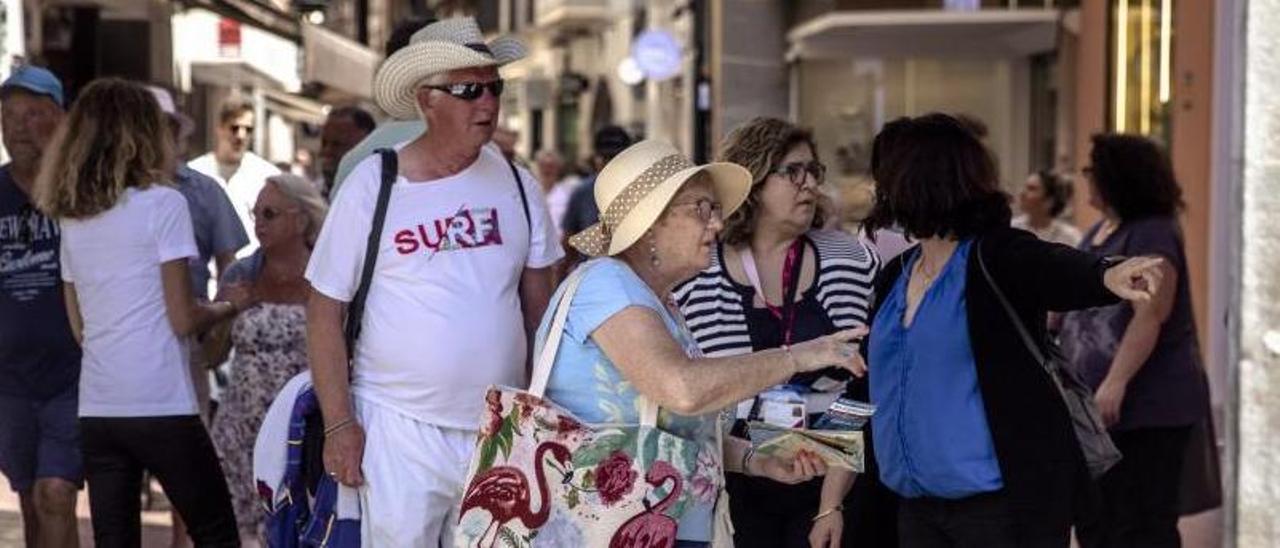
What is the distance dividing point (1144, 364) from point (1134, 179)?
68cm

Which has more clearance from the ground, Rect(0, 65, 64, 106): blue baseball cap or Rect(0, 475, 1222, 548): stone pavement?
Rect(0, 65, 64, 106): blue baseball cap

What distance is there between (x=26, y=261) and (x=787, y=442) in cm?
373

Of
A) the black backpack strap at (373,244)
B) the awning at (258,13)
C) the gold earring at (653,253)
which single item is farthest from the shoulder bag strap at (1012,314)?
the awning at (258,13)

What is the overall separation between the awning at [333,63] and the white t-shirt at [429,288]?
12.0 m

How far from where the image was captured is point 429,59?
6324 millimetres

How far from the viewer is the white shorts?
608 cm

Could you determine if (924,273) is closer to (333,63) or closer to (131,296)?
(131,296)

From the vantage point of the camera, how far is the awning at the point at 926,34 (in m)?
26.2

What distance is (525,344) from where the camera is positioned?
20.7ft

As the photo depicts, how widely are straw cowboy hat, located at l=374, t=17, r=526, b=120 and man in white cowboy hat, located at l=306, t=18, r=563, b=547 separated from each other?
0.54ft

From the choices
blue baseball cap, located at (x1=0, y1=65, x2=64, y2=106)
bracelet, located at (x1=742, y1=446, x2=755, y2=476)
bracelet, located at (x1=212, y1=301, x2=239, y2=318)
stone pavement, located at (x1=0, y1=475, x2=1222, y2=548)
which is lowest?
stone pavement, located at (x1=0, y1=475, x2=1222, y2=548)

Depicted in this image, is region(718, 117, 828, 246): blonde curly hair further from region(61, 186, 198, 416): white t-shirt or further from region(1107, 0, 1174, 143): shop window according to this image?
region(1107, 0, 1174, 143): shop window

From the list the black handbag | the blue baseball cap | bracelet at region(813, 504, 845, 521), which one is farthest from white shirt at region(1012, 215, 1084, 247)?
the black handbag

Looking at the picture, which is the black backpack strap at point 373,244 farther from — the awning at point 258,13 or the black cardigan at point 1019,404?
the awning at point 258,13
